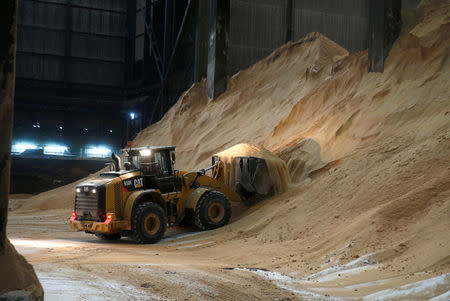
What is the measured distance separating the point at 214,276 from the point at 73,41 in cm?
3311

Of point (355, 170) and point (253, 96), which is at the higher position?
point (253, 96)

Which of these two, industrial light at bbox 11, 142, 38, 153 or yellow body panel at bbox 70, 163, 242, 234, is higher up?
industrial light at bbox 11, 142, 38, 153

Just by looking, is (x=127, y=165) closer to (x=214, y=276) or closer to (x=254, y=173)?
(x=254, y=173)

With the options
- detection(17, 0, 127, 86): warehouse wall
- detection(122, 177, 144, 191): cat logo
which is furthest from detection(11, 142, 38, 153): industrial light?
detection(122, 177, 144, 191): cat logo

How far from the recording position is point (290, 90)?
21719 millimetres

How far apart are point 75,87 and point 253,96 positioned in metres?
18.5

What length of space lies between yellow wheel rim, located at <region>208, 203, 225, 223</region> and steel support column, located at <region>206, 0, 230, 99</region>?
1178cm

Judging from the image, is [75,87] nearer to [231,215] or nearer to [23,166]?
[23,166]

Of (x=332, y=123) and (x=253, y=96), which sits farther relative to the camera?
(x=253, y=96)

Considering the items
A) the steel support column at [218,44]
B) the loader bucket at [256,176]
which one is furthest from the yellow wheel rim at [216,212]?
the steel support column at [218,44]

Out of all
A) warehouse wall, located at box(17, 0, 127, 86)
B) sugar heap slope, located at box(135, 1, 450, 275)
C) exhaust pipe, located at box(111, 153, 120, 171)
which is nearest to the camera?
sugar heap slope, located at box(135, 1, 450, 275)

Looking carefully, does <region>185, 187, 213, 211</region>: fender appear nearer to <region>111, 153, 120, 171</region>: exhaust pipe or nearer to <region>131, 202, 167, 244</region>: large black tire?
<region>131, 202, 167, 244</region>: large black tire

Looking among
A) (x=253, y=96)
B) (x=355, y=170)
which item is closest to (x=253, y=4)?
(x=253, y=96)

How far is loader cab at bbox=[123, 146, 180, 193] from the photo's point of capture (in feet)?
42.6
